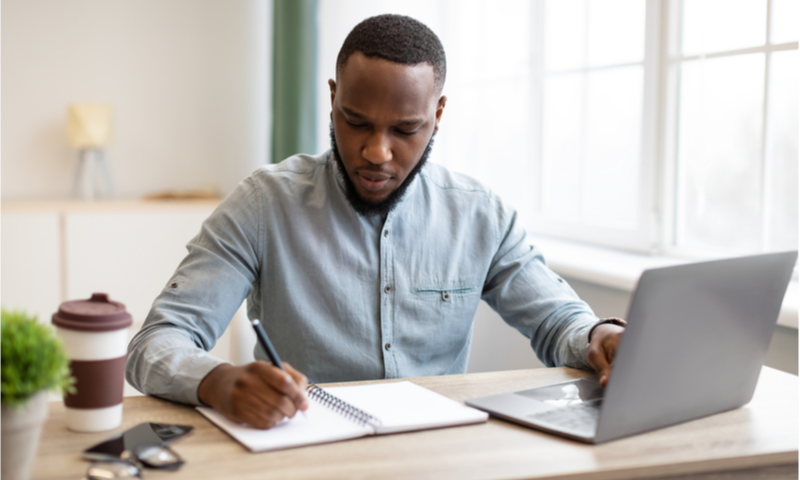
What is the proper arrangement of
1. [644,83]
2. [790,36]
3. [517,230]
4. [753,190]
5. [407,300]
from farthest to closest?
1. [644,83]
2. [753,190]
3. [790,36]
4. [517,230]
5. [407,300]

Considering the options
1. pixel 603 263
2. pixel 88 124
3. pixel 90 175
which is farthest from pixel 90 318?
pixel 90 175

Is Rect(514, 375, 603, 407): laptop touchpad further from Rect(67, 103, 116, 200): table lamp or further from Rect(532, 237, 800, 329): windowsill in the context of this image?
Rect(67, 103, 116, 200): table lamp

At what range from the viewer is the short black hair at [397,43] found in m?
1.35

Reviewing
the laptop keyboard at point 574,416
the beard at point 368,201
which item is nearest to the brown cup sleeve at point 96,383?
the laptop keyboard at point 574,416

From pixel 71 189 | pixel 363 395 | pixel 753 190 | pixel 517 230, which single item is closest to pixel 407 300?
pixel 517 230

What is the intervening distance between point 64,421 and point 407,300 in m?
0.72

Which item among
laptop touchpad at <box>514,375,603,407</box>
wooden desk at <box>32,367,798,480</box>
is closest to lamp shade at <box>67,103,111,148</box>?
wooden desk at <box>32,367,798,480</box>

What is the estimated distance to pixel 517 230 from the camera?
1.63 metres

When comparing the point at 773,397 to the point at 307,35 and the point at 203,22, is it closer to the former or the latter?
the point at 307,35

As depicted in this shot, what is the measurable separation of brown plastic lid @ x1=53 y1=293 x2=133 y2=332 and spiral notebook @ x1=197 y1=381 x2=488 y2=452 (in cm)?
19

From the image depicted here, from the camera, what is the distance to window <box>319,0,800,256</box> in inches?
72.7

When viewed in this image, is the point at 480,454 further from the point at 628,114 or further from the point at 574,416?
the point at 628,114

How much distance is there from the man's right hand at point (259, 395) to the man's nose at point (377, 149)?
48 centimetres

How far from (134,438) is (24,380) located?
0.72ft
